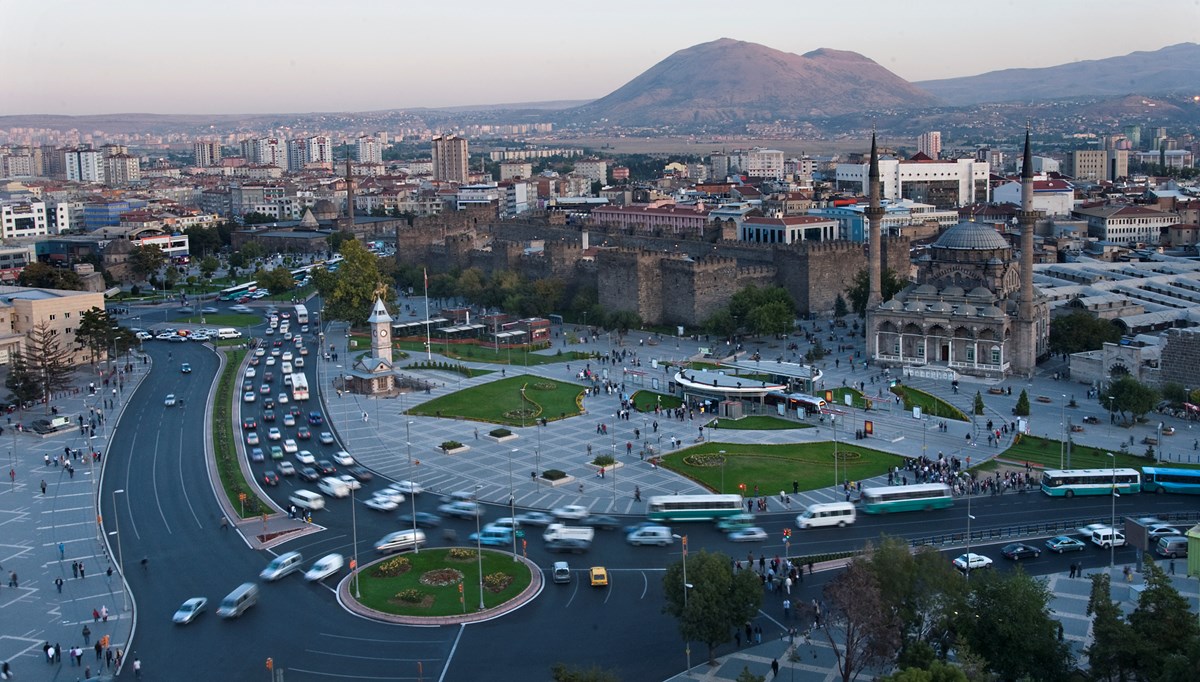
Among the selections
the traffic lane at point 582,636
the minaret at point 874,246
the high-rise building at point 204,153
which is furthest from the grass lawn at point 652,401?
the high-rise building at point 204,153

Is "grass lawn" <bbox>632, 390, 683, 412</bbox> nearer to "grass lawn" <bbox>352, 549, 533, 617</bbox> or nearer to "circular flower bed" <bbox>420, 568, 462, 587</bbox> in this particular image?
"grass lawn" <bbox>352, 549, 533, 617</bbox>

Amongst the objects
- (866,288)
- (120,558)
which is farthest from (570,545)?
(866,288)

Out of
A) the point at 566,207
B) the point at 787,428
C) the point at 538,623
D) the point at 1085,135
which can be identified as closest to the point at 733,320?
the point at 787,428

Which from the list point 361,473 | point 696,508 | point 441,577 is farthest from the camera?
point 361,473

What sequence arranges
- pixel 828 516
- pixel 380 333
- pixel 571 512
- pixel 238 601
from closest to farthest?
pixel 238 601 → pixel 828 516 → pixel 571 512 → pixel 380 333

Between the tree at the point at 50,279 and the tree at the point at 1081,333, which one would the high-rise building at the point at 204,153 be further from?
the tree at the point at 1081,333

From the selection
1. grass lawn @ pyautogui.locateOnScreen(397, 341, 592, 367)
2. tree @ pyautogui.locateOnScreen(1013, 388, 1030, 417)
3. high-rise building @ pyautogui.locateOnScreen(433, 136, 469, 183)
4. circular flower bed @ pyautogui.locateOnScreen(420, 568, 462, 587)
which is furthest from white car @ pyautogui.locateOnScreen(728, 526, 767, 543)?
high-rise building @ pyautogui.locateOnScreen(433, 136, 469, 183)

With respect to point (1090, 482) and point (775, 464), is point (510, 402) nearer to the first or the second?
point (775, 464)

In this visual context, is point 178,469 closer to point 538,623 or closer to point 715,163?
point 538,623
